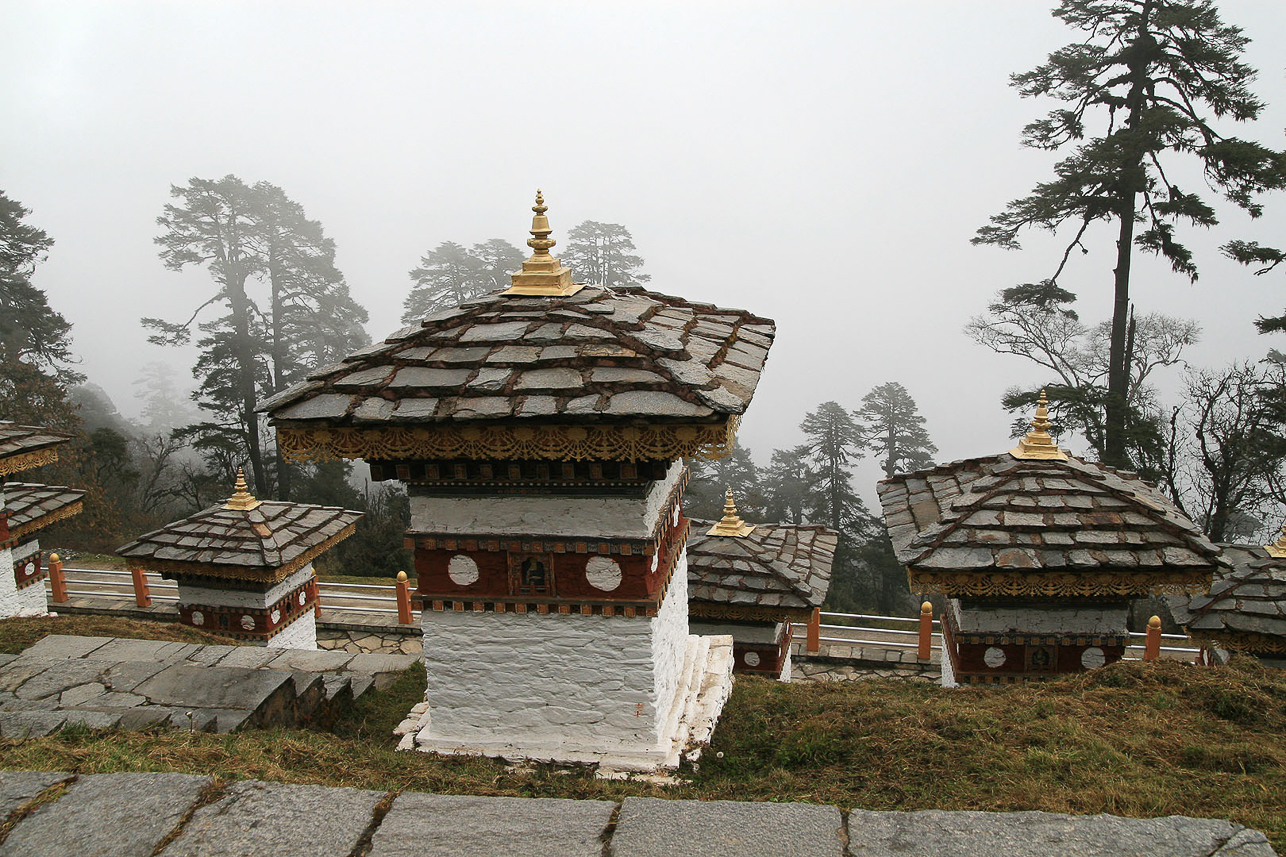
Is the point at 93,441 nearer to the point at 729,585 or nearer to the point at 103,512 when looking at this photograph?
the point at 103,512

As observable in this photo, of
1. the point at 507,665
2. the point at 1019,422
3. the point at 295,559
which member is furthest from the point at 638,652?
the point at 1019,422

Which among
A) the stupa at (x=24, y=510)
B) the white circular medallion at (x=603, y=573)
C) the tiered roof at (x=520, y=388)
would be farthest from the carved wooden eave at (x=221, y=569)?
the white circular medallion at (x=603, y=573)

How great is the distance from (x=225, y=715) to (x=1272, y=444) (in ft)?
60.6

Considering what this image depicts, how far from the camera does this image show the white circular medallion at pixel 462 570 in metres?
Result: 4.64

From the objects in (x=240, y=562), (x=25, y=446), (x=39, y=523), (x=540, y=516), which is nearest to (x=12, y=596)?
(x=39, y=523)

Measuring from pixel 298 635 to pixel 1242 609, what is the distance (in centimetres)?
930

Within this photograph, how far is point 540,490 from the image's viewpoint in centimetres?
447

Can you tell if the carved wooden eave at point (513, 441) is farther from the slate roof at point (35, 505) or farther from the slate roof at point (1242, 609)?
the slate roof at point (35, 505)

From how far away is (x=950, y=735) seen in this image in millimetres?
4641

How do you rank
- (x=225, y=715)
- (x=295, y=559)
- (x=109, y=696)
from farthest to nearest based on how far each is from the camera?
(x=295, y=559) → (x=109, y=696) → (x=225, y=715)

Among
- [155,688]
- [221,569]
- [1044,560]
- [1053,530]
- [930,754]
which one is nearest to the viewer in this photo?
[930,754]

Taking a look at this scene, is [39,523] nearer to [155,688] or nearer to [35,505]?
[35,505]

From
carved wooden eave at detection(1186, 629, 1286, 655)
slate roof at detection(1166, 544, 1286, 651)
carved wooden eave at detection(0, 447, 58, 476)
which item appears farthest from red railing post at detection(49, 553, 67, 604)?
carved wooden eave at detection(1186, 629, 1286, 655)

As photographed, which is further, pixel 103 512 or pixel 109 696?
pixel 103 512
